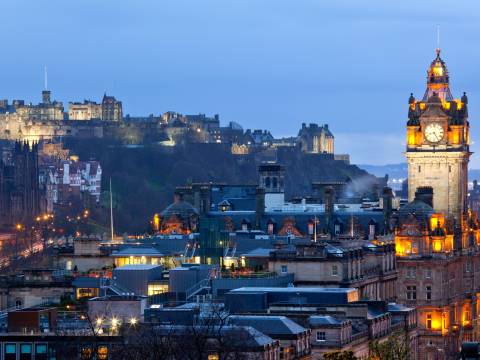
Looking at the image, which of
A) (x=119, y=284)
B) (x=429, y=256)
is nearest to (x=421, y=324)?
(x=429, y=256)

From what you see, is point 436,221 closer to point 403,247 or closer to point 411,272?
point 403,247

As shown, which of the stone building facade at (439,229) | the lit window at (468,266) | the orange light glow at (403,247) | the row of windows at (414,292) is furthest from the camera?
the lit window at (468,266)

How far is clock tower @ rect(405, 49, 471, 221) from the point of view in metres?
175

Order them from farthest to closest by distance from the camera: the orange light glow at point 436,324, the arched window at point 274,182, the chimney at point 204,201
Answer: the arched window at point 274,182 < the chimney at point 204,201 < the orange light glow at point 436,324

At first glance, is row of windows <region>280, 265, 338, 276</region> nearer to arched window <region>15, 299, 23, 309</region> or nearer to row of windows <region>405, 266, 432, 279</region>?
arched window <region>15, 299, 23, 309</region>

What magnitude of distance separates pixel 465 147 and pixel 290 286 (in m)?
47.7

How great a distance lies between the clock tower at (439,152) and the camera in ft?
573

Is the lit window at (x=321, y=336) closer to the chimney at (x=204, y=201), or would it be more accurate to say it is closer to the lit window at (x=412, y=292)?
the lit window at (x=412, y=292)

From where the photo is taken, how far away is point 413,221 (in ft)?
533

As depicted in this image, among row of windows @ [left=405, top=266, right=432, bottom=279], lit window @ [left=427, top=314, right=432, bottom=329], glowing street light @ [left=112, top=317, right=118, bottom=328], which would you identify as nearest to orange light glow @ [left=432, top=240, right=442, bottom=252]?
row of windows @ [left=405, top=266, right=432, bottom=279]

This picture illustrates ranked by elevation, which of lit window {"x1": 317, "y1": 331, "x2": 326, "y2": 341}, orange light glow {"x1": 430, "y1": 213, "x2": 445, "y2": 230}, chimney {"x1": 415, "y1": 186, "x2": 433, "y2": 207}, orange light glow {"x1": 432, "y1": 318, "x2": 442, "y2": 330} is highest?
chimney {"x1": 415, "y1": 186, "x2": 433, "y2": 207}

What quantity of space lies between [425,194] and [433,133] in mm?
7298

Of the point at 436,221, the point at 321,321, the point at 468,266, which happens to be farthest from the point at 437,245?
the point at 321,321

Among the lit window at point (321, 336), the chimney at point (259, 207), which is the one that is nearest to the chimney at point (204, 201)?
the chimney at point (259, 207)
